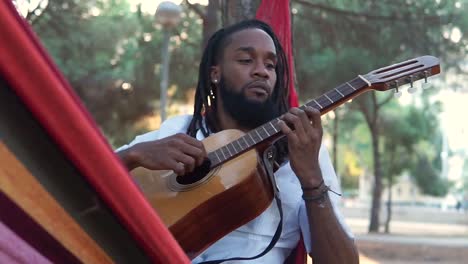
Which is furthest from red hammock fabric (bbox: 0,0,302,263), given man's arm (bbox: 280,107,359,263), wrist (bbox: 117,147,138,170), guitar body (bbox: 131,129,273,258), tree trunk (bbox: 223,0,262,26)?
tree trunk (bbox: 223,0,262,26)

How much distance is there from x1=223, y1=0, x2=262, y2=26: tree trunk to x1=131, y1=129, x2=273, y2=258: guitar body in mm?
2184

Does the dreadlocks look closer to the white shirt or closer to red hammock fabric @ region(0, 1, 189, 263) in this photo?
the white shirt

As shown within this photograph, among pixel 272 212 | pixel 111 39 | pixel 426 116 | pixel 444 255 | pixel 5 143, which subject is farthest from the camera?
pixel 426 116

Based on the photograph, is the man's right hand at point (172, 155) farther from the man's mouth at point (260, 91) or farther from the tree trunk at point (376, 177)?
the tree trunk at point (376, 177)

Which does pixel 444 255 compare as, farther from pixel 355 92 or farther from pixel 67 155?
pixel 67 155

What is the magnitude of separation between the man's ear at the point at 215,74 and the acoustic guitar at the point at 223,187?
0.42 m

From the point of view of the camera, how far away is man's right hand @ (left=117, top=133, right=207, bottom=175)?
2291 mm

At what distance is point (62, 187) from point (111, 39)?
1591cm

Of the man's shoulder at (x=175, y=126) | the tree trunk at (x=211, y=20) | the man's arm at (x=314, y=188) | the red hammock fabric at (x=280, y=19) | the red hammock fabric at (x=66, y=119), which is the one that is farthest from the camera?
the tree trunk at (x=211, y=20)

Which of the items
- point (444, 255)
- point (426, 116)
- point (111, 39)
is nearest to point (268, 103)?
point (111, 39)

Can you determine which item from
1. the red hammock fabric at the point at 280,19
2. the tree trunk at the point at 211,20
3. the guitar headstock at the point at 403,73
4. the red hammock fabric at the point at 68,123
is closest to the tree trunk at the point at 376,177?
the tree trunk at the point at 211,20

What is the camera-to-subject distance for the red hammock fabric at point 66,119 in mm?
990

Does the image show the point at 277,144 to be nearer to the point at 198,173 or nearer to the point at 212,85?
the point at 198,173

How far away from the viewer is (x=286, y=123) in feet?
7.27
